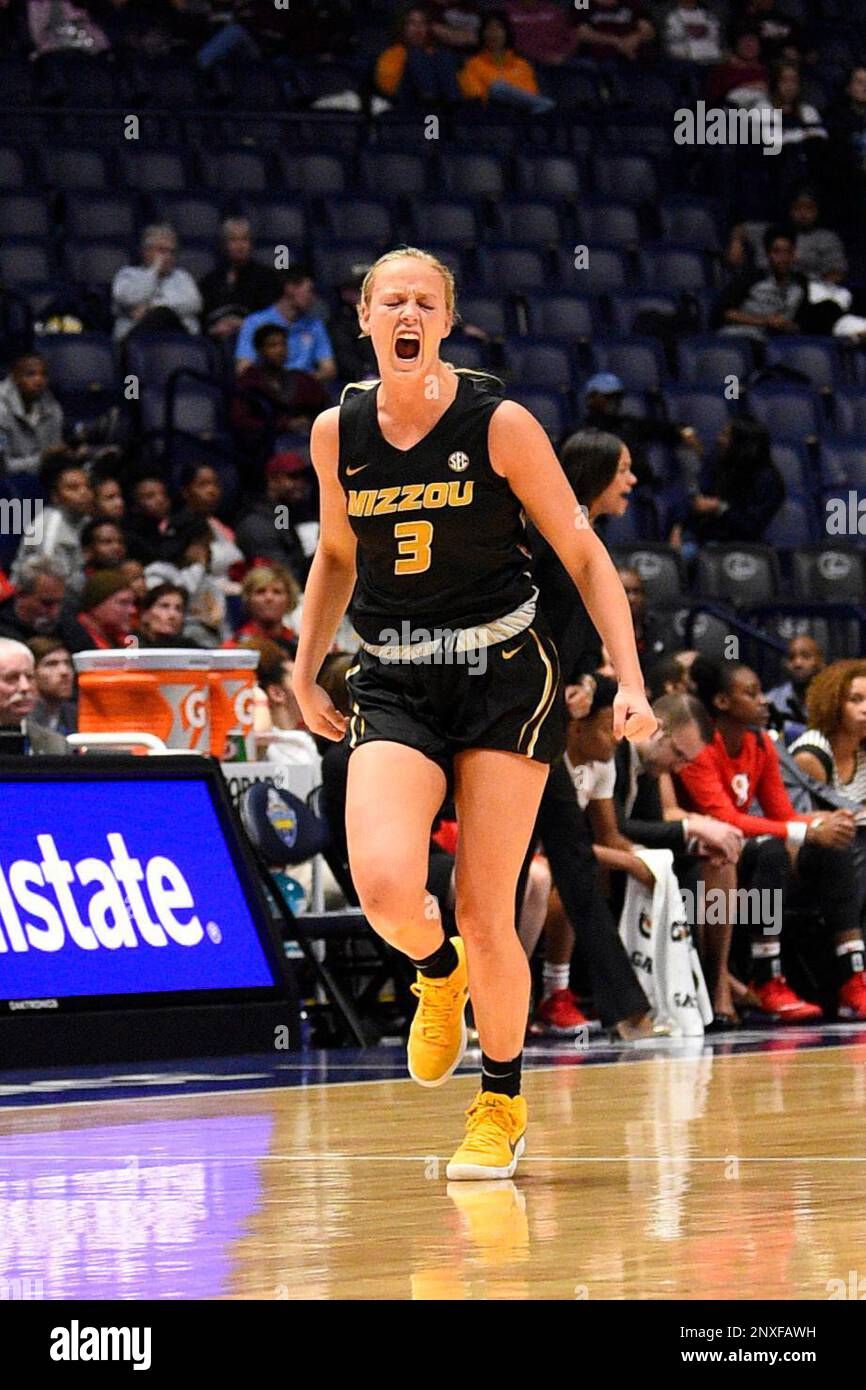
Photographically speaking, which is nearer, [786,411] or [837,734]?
[837,734]

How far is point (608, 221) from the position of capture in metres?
17.4

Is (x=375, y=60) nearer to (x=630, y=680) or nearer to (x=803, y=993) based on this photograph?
(x=803, y=993)

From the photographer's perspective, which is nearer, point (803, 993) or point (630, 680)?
point (630, 680)

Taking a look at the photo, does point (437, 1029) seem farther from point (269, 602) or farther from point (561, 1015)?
point (269, 602)

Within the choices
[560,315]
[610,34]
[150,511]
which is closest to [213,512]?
[150,511]

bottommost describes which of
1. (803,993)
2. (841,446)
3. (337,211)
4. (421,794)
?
(803,993)

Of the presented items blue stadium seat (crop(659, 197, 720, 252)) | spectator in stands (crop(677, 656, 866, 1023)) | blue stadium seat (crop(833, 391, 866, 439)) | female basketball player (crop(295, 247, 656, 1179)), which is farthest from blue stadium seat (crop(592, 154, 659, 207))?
female basketball player (crop(295, 247, 656, 1179))

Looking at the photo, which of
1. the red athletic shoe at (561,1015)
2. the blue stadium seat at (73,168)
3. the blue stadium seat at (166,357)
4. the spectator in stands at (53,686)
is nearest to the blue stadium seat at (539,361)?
the blue stadium seat at (166,357)

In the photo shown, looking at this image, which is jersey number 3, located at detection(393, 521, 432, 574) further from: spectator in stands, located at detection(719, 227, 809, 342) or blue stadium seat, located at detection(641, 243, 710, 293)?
blue stadium seat, located at detection(641, 243, 710, 293)

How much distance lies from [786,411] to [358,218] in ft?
9.68

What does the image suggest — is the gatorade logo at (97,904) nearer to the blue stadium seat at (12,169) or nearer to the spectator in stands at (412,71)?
the blue stadium seat at (12,169)

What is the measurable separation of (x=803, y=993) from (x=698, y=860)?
117 cm
